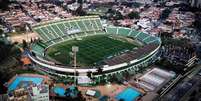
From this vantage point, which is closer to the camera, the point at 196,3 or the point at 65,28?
the point at 65,28

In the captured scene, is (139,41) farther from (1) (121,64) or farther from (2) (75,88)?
(2) (75,88)

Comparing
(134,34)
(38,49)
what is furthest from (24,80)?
(134,34)

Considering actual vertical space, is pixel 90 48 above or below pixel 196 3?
below

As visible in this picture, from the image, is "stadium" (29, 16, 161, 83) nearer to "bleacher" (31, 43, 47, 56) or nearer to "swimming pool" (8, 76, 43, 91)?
"bleacher" (31, 43, 47, 56)

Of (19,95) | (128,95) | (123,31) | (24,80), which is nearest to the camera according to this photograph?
(19,95)

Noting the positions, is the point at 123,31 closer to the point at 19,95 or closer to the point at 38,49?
the point at 38,49

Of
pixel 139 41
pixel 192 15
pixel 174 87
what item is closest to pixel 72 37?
pixel 139 41

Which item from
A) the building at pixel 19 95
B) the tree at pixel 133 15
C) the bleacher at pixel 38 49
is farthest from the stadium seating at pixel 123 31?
the building at pixel 19 95
